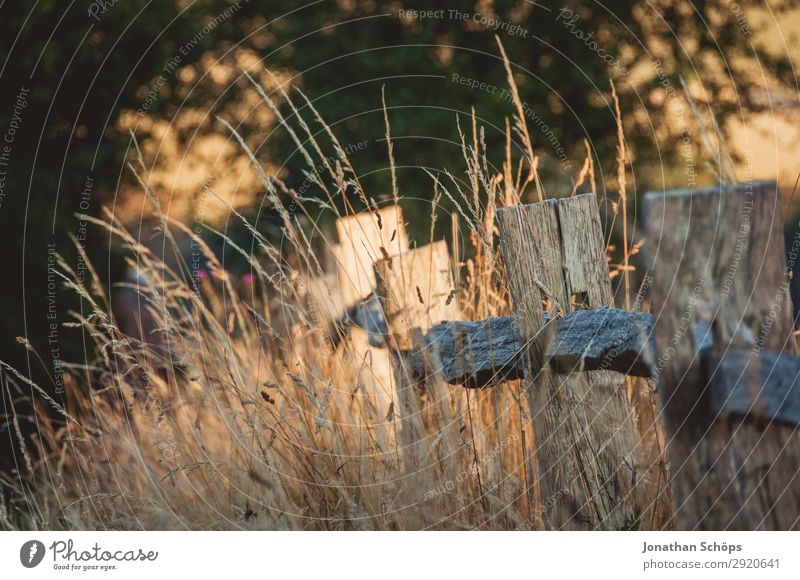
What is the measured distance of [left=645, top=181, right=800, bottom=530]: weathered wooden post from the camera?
1.50 meters

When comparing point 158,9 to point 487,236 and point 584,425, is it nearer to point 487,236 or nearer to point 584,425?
point 487,236

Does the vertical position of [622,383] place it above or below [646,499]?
above

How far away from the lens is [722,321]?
149cm

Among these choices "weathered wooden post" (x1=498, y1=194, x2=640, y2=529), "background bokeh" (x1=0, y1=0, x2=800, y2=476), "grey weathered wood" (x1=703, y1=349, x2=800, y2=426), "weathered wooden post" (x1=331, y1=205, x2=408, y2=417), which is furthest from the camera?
"background bokeh" (x1=0, y1=0, x2=800, y2=476)

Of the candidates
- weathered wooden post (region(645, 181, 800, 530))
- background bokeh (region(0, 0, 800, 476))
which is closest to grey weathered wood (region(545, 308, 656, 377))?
weathered wooden post (region(645, 181, 800, 530))

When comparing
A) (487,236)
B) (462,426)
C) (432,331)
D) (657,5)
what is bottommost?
(462,426)

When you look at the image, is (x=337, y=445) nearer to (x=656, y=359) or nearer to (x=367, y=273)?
(x=656, y=359)

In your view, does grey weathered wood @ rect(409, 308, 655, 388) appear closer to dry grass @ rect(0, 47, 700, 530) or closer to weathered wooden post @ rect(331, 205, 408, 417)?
dry grass @ rect(0, 47, 700, 530)

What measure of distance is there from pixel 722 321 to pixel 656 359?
0.61 ft

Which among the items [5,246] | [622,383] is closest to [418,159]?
[5,246]

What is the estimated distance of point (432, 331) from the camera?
7.72ft
